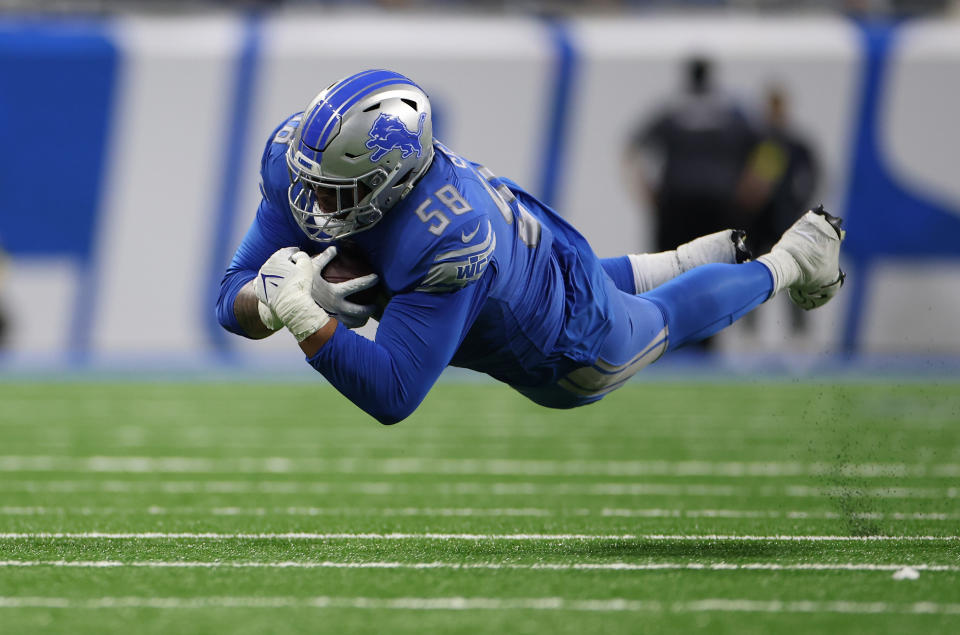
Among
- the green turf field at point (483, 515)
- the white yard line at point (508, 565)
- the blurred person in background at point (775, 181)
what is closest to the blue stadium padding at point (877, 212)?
the blurred person in background at point (775, 181)

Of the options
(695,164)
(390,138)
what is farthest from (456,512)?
(695,164)

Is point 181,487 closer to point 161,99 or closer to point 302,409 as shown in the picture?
point 302,409

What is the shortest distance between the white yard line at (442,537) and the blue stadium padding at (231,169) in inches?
280

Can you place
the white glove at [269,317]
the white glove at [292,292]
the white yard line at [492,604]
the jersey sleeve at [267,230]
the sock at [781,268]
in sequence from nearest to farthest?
1. the white yard line at [492,604]
2. the white glove at [292,292]
3. the white glove at [269,317]
4. the jersey sleeve at [267,230]
5. the sock at [781,268]

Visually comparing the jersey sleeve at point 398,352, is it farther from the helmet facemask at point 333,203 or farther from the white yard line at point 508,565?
the white yard line at point 508,565

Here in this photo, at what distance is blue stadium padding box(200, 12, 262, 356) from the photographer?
10.8 meters

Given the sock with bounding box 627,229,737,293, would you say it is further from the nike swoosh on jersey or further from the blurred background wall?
the blurred background wall

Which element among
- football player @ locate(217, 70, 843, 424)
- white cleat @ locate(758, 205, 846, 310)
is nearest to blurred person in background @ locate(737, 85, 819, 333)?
white cleat @ locate(758, 205, 846, 310)

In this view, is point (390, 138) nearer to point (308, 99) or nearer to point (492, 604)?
point (492, 604)

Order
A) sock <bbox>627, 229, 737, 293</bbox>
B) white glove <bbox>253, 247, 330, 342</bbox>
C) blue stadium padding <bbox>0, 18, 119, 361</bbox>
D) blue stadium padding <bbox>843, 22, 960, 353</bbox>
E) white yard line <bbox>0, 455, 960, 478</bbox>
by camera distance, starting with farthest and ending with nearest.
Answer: blue stadium padding <bbox>0, 18, 119, 361</bbox>, blue stadium padding <bbox>843, 22, 960, 353</bbox>, white yard line <bbox>0, 455, 960, 478</bbox>, sock <bbox>627, 229, 737, 293</bbox>, white glove <bbox>253, 247, 330, 342</bbox>

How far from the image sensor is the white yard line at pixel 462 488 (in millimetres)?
4676

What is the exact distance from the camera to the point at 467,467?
5.37 m

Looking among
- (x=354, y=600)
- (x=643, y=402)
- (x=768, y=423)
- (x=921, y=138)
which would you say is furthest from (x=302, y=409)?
(x=921, y=138)

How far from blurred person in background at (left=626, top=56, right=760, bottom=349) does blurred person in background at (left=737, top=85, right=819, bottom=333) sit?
285mm
